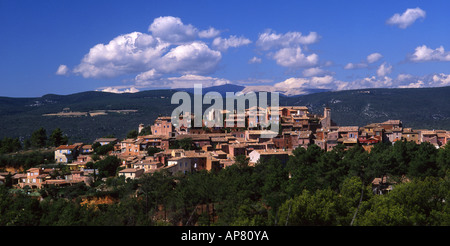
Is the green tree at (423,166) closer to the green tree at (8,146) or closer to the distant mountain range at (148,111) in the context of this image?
the green tree at (8,146)

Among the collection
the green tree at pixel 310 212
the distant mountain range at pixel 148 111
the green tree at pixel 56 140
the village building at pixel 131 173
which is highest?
the distant mountain range at pixel 148 111

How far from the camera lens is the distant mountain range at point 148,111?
83875mm

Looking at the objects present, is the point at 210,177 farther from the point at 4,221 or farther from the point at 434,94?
the point at 434,94

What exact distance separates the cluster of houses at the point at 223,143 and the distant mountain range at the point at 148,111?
114 feet

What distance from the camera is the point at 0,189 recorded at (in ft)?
95.5

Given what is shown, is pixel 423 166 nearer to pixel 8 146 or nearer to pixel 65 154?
pixel 65 154

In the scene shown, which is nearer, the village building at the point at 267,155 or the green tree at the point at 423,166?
the green tree at the point at 423,166

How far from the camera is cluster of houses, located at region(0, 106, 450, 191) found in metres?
33.1

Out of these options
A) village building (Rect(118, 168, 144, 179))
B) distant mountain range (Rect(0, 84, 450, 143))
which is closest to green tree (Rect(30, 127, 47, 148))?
distant mountain range (Rect(0, 84, 450, 143))

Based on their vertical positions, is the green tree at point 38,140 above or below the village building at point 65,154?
above

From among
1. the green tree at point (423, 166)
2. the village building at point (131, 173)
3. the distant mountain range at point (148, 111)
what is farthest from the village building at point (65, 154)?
the green tree at point (423, 166)

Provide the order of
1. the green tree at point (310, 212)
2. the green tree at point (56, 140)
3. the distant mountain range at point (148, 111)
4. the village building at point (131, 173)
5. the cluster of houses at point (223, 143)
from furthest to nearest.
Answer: the distant mountain range at point (148, 111) → the green tree at point (56, 140) → the cluster of houses at point (223, 143) → the village building at point (131, 173) → the green tree at point (310, 212)

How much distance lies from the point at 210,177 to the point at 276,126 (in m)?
15.1
